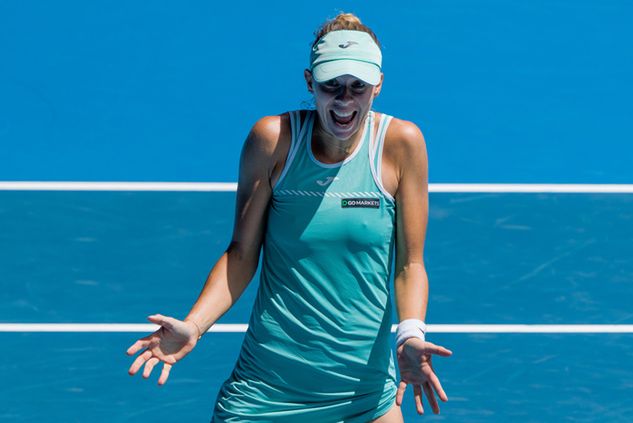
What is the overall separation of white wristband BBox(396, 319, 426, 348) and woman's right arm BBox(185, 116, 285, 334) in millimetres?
475

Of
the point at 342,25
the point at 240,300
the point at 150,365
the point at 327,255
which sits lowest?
the point at 150,365

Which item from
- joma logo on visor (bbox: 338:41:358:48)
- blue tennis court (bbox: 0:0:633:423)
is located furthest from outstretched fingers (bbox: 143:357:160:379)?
blue tennis court (bbox: 0:0:633:423)

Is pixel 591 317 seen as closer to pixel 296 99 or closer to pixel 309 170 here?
pixel 296 99

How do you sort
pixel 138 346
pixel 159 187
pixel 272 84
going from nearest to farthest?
pixel 138 346
pixel 159 187
pixel 272 84

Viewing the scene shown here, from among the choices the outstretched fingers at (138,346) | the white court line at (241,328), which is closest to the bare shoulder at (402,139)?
the outstretched fingers at (138,346)

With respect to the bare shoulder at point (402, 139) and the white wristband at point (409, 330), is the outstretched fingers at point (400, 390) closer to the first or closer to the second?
the white wristband at point (409, 330)

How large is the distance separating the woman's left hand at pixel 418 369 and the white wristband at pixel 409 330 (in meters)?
0.01

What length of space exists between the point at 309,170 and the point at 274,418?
71 cm

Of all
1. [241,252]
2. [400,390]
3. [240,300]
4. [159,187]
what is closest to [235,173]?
[159,187]

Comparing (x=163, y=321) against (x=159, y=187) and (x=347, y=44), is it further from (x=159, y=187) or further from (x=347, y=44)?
(x=159, y=187)

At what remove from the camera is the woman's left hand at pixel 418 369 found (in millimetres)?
3457

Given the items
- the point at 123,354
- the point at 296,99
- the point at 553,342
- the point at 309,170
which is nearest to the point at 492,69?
the point at 296,99

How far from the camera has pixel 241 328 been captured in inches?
243

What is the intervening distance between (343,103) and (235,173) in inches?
124
